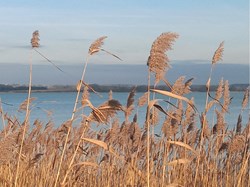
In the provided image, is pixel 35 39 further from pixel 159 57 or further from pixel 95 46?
pixel 159 57

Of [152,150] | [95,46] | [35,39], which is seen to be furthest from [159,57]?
[152,150]

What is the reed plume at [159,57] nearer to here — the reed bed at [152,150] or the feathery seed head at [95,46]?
the feathery seed head at [95,46]

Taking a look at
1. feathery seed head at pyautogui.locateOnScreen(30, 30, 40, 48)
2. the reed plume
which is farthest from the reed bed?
the reed plume

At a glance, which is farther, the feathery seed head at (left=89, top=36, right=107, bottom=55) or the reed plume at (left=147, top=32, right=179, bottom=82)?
the feathery seed head at (left=89, top=36, right=107, bottom=55)

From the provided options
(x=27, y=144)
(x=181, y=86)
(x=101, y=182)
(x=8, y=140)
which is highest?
(x=181, y=86)

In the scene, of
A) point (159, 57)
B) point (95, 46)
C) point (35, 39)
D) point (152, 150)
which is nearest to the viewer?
point (159, 57)

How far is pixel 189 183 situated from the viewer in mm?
5188

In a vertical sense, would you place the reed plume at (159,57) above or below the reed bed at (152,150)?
above

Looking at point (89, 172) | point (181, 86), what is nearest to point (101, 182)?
point (89, 172)

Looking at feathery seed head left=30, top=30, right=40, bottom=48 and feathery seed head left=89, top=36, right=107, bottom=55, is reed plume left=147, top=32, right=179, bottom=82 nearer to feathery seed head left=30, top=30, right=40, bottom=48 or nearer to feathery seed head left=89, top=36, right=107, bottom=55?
feathery seed head left=89, top=36, right=107, bottom=55

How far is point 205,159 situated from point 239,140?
28.8 inches

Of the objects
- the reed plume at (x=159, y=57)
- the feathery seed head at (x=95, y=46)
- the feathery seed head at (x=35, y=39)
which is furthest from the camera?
the feathery seed head at (x=35, y=39)

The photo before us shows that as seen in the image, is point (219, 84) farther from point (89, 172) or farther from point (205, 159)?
point (89, 172)

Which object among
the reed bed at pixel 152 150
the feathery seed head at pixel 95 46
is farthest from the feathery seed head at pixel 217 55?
the feathery seed head at pixel 95 46
